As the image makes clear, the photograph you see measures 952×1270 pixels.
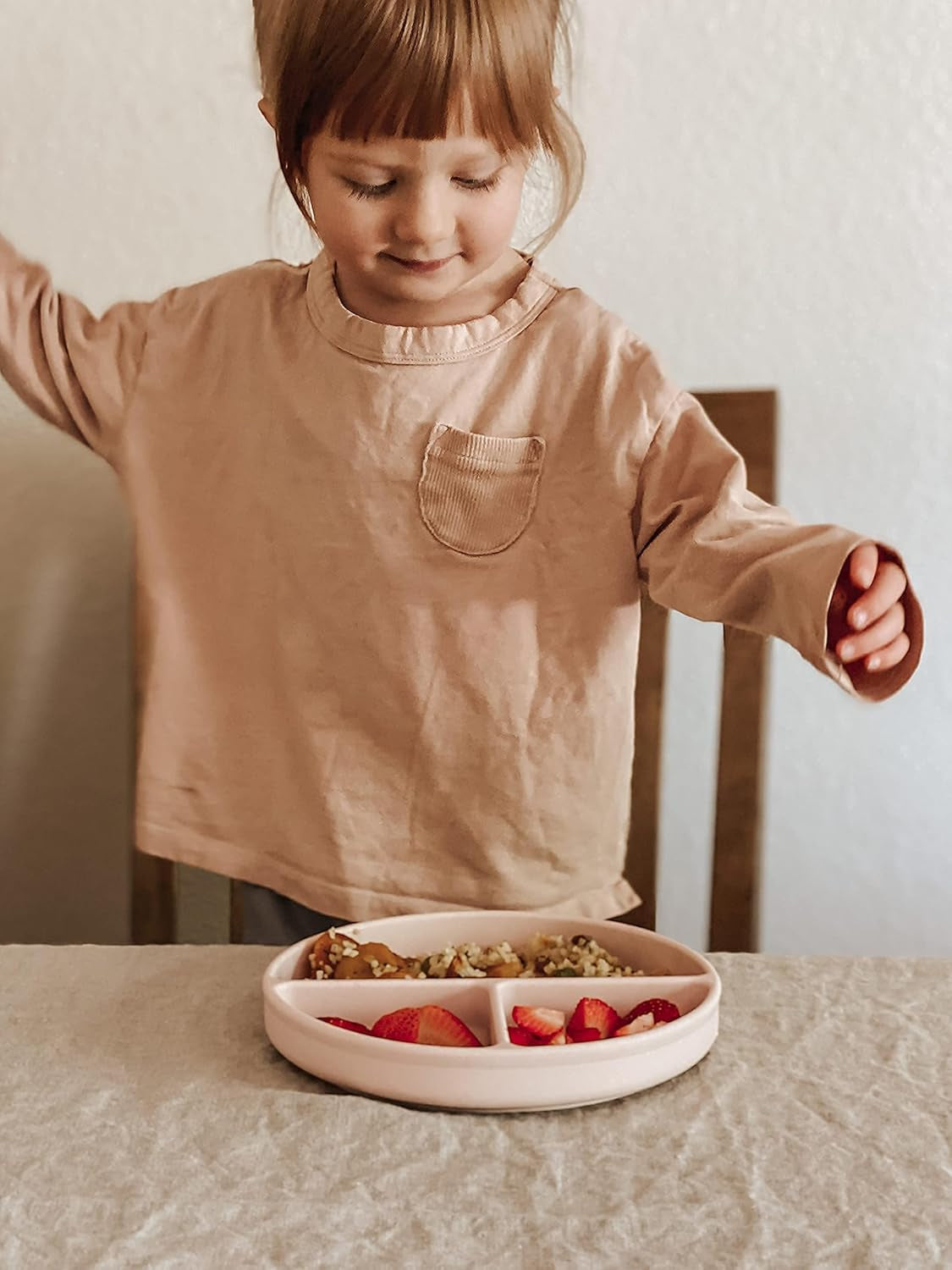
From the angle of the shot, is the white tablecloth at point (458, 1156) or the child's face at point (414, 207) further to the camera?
the child's face at point (414, 207)

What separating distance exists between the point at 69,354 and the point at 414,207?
0.30 meters

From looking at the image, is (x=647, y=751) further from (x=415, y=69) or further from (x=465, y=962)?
(x=415, y=69)

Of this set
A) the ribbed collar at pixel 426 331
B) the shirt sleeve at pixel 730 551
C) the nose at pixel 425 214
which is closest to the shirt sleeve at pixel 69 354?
the ribbed collar at pixel 426 331

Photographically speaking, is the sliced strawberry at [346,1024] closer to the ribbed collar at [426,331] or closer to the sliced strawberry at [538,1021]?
the sliced strawberry at [538,1021]

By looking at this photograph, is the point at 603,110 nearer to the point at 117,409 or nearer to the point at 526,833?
the point at 117,409

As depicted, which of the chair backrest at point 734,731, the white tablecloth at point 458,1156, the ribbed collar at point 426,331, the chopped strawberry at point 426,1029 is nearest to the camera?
the white tablecloth at point 458,1156

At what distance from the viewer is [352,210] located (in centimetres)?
76

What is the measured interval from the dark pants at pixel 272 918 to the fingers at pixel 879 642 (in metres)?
0.51

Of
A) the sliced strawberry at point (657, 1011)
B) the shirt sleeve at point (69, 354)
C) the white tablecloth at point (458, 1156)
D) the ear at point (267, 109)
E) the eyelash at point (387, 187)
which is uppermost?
the ear at point (267, 109)

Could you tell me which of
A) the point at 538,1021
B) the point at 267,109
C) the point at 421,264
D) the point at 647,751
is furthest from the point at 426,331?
the point at 538,1021

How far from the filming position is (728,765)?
3.19 feet

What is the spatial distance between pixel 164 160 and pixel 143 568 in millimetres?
319

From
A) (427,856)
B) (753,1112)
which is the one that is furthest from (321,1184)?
(427,856)

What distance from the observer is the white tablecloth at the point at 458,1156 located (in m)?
0.45
